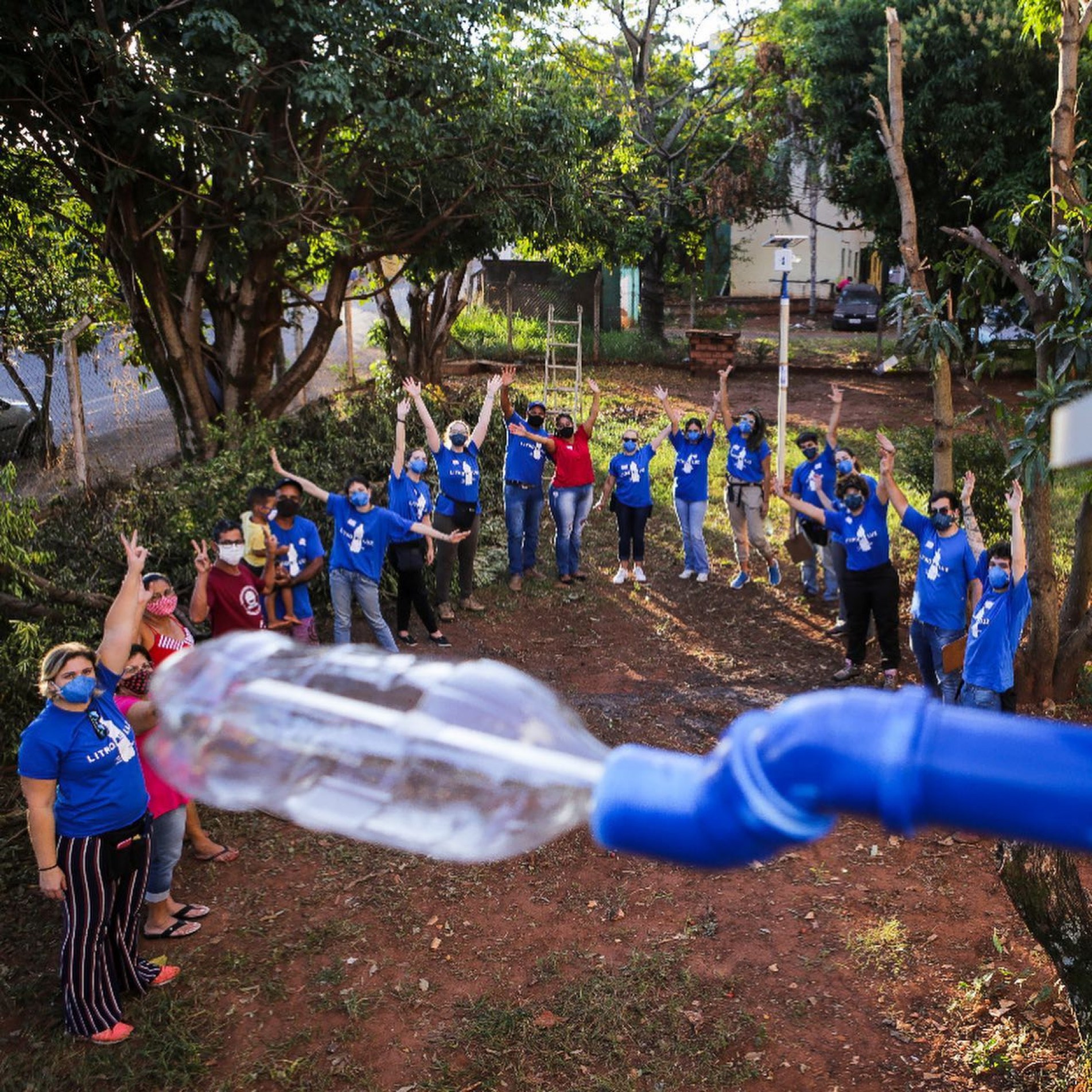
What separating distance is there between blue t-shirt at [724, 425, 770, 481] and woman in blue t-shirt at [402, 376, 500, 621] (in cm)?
248

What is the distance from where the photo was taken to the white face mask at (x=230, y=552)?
7.13 metres

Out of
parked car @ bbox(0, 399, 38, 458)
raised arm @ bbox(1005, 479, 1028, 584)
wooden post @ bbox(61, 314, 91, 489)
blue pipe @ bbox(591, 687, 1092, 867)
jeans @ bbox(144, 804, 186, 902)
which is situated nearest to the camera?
blue pipe @ bbox(591, 687, 1092, 867)

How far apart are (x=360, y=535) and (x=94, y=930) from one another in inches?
164

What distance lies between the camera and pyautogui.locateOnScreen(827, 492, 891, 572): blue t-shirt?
8.59 meters

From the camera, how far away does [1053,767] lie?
1.08m

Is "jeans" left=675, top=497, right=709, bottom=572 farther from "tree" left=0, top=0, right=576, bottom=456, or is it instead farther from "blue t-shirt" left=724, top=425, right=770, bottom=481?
"tree" left=0, top=0, right=576, bottom=456

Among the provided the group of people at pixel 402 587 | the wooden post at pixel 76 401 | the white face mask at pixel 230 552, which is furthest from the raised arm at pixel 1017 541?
the wooden post at pixel 76 401

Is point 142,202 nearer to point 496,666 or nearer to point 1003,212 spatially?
point 1003,212

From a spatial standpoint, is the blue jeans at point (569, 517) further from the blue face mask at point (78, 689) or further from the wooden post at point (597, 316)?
the wooden post at point (597, 316)

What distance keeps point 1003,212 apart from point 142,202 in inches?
321

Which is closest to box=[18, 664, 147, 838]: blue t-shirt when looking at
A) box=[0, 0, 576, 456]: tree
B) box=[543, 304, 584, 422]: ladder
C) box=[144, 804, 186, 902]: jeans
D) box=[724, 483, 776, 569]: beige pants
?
box=[144, 804, 186, 902]: jeans

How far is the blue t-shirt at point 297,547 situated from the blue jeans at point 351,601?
0.45 metres

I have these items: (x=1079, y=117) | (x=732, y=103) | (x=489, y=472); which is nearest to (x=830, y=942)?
(x=489, y=472)

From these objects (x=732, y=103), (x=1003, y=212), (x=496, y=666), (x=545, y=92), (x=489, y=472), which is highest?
(x=732, y=103)
